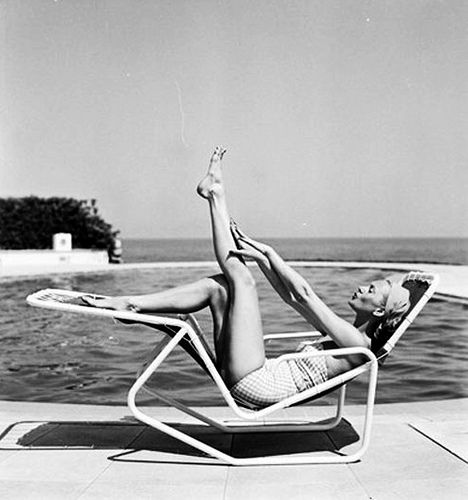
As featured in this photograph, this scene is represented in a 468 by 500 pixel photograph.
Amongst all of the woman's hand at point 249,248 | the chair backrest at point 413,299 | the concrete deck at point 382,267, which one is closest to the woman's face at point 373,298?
the chair backrest at point 413,299

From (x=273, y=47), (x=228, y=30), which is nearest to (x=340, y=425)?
(x=228, y=30)

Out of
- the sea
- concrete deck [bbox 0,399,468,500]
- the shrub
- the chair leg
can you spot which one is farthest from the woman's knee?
the shrub

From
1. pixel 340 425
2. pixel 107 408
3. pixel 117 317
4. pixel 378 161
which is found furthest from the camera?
pixel 378 161

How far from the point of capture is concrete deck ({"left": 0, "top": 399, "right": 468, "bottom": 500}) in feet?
9.98

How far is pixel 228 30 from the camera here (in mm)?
11430

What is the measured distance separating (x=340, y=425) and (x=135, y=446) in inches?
42.7

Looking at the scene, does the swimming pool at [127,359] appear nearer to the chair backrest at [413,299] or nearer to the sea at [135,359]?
the sea at [135,359]

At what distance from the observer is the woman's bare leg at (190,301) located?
3.57 m

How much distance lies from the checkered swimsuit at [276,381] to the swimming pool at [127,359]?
2.07 meters

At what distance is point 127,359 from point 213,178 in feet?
12.6

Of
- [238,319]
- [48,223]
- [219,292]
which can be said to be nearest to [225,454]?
[238,319]

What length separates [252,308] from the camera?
349cm

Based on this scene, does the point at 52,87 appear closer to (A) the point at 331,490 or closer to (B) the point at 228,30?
(B) the point at 228,30

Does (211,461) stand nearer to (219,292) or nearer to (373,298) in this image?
(219,292)
